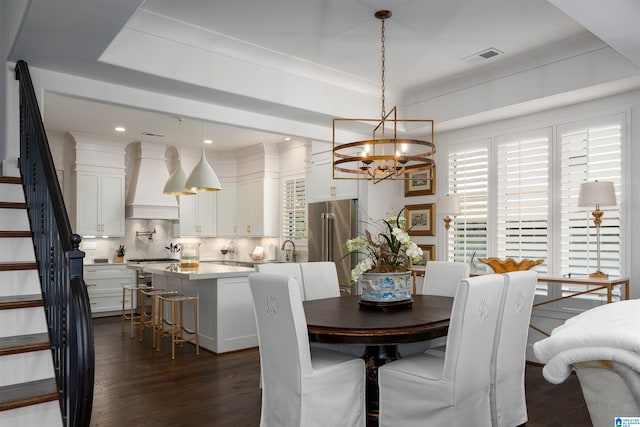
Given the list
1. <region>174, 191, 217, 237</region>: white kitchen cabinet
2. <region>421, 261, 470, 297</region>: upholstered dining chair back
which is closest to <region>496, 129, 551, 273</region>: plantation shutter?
<region>421, 261, 470, 297</region>: upholstered dining chair back

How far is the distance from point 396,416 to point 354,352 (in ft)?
3.44

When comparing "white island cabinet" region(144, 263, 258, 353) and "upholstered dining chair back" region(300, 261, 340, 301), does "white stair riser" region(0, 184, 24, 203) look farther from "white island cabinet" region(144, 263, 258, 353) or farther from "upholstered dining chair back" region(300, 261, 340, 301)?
"upholstered dining chair back" region(300, 261, 340, 301)

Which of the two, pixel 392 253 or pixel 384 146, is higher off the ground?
pixel 384 146

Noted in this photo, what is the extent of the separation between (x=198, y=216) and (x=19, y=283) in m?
5.80

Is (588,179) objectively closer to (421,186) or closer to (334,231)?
(421,186)

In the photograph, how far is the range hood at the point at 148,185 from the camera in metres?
7.81

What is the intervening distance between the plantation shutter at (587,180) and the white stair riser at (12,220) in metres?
4.55

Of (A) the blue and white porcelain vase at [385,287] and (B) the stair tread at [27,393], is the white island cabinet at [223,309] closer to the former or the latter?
(A) the blue and white porcelain vase at [385,287]

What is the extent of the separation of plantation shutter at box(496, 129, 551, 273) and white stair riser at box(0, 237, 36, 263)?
4355 mm

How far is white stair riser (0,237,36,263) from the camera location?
2.94 metres

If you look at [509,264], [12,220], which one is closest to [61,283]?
[12,220]

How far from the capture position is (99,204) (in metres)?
7.55

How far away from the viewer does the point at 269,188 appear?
827cm

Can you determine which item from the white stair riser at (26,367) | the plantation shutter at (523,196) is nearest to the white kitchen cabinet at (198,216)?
the plantation shutter at (523,196)
